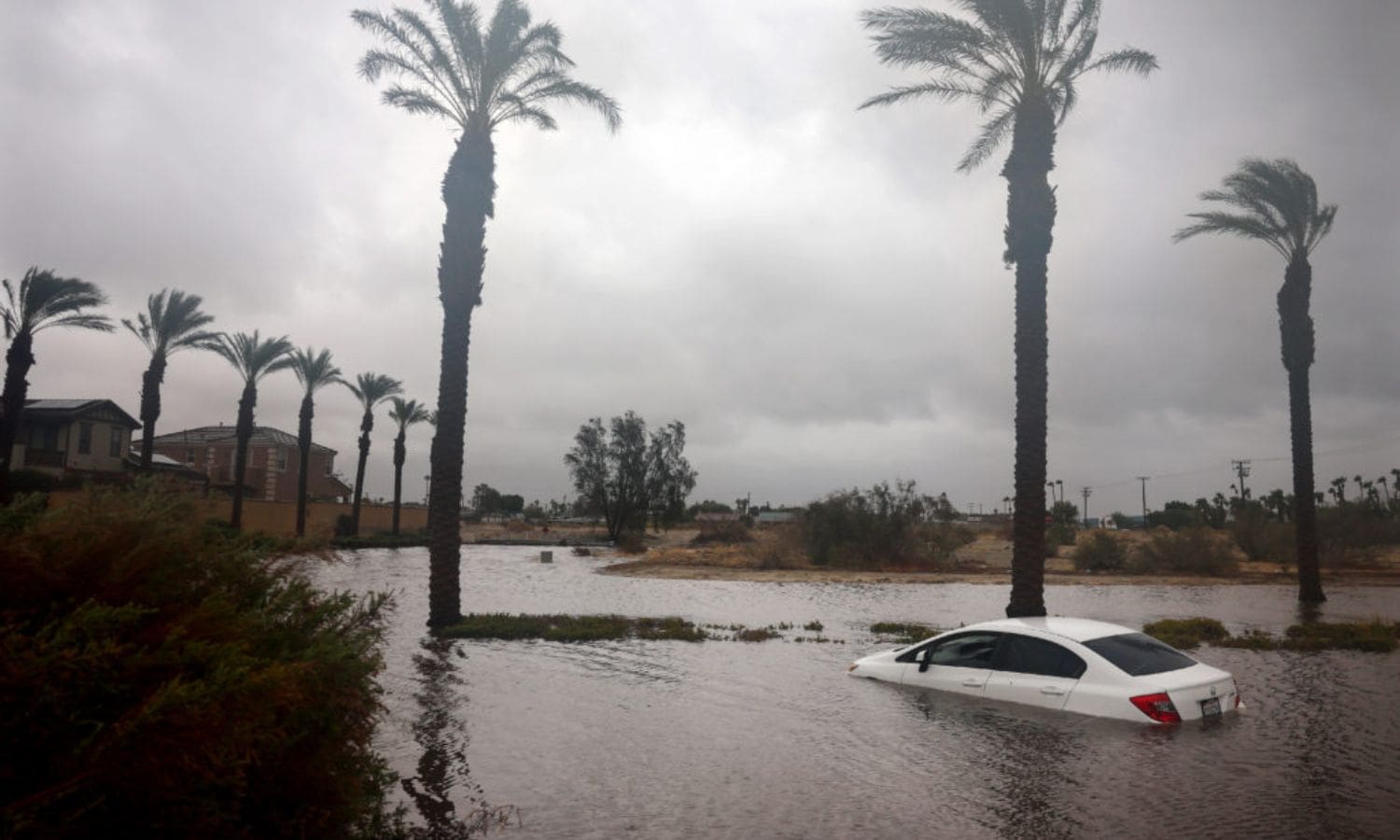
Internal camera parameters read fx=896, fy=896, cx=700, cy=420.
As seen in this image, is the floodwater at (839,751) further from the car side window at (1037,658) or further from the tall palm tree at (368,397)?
the tall palm tree at (368,397)

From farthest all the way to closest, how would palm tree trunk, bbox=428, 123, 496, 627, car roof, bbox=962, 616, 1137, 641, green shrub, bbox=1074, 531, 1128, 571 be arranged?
1. green shrub, bbox=1074, 531, 1128, 571
2. palm tree trunk, bbox=428, 123, 496, 627
3. car roof, bbox=962, 616, 1137, 641

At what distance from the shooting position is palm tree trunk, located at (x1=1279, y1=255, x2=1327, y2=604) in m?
26.8

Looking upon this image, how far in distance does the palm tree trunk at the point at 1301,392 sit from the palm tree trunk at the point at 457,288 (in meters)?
23.6

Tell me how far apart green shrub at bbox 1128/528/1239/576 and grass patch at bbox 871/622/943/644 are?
29760 mm

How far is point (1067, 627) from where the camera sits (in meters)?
10.8

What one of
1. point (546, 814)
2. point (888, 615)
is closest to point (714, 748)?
point (546, 814)

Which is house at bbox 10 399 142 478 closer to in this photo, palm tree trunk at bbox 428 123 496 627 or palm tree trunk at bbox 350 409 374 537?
palm tree trunk at bbox 350 409 374 537

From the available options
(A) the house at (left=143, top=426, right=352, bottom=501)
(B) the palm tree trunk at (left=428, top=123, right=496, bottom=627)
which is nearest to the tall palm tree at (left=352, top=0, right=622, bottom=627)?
(B) the palm tree trunk at (left=428, top=123, right=496, bottom=627)

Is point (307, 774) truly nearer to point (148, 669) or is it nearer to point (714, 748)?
point (148, 669)

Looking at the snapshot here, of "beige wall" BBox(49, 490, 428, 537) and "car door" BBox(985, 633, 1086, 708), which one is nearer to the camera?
"car door" BBox(985, 633, 1086, 708)

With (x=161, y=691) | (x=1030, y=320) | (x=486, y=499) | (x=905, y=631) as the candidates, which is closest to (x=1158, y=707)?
(x=161, y=691)

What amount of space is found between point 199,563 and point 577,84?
19.6 meters

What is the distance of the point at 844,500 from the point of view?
174 feet

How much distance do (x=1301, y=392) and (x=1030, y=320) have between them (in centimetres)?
1485
